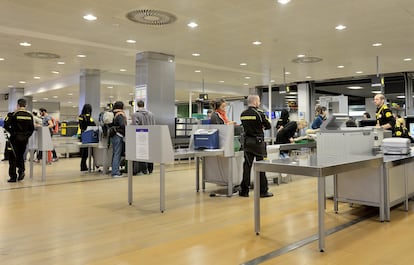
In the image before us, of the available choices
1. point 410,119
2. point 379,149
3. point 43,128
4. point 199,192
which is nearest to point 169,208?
point 199,192

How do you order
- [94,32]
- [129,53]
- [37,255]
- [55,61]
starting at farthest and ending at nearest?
1. [55,61]
2. [129,53]
3. [94,32]
4. [37,255]

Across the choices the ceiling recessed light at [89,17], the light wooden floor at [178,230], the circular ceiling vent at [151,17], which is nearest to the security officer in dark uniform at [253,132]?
the light wooden floor at [178,230]

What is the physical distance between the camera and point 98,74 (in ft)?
42.0

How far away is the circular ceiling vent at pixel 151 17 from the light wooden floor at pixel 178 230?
3.07m

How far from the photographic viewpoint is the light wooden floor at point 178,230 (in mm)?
2889

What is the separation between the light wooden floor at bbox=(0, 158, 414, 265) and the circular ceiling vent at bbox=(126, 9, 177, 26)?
3.07m

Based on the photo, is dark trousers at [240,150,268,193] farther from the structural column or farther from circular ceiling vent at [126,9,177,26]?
the structural column

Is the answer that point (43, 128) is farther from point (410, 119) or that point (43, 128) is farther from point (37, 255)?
point (410, 119)

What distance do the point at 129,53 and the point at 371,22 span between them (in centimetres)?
603

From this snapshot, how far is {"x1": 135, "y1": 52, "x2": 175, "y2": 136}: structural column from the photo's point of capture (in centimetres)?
966

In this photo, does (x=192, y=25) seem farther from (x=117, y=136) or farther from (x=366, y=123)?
(x=366, y=123)

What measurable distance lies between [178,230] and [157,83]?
6644 millimetres

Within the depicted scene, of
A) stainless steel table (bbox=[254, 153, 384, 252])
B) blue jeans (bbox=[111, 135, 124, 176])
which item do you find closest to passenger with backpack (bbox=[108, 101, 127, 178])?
blue jeans (bbox=[111, 135, 124, 176])

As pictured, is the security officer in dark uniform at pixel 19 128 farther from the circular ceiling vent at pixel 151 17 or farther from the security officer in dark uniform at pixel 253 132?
the security officer in dark uniform at pixel 253 132
